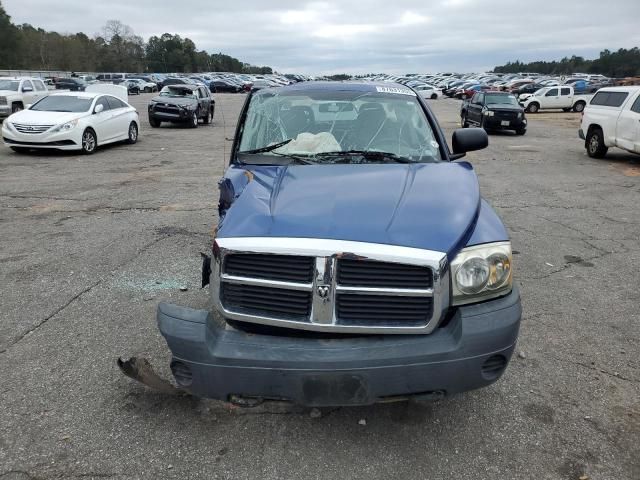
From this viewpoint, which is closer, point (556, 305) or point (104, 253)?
point (556, 305)

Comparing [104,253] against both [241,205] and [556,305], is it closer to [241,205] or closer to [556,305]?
[241,205]

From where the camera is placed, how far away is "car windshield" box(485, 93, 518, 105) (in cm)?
2167

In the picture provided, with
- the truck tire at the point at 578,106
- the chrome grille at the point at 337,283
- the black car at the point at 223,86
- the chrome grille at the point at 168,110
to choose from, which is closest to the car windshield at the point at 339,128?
the chrome grille at the point at 337,283

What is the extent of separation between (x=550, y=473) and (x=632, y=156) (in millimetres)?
14760

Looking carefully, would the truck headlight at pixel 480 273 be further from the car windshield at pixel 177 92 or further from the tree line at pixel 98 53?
the tree line at pixel 98 53

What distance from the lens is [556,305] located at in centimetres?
470

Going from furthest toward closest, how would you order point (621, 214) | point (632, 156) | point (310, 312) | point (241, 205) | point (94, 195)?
point (632, 156) < point (94, 195) < point (621, 214) < point (241, 205) < point (310, 312)

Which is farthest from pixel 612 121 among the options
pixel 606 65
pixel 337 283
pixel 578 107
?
pixel 606 65

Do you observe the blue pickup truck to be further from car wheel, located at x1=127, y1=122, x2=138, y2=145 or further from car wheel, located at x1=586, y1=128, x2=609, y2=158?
car wheel, located at x1=127, y1=122, x2=138, y2=145

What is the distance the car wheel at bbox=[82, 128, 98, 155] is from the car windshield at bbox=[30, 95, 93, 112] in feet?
2.04

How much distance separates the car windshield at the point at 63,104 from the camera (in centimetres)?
1380

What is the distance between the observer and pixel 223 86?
6397 cm

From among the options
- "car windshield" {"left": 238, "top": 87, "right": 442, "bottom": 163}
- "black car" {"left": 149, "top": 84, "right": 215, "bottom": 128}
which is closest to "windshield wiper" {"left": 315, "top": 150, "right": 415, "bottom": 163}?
"car windshield" {"left": 238, "top": 87, "right": 442, "bottom": 163}

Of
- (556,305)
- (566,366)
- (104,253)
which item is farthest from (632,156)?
(104,253)
